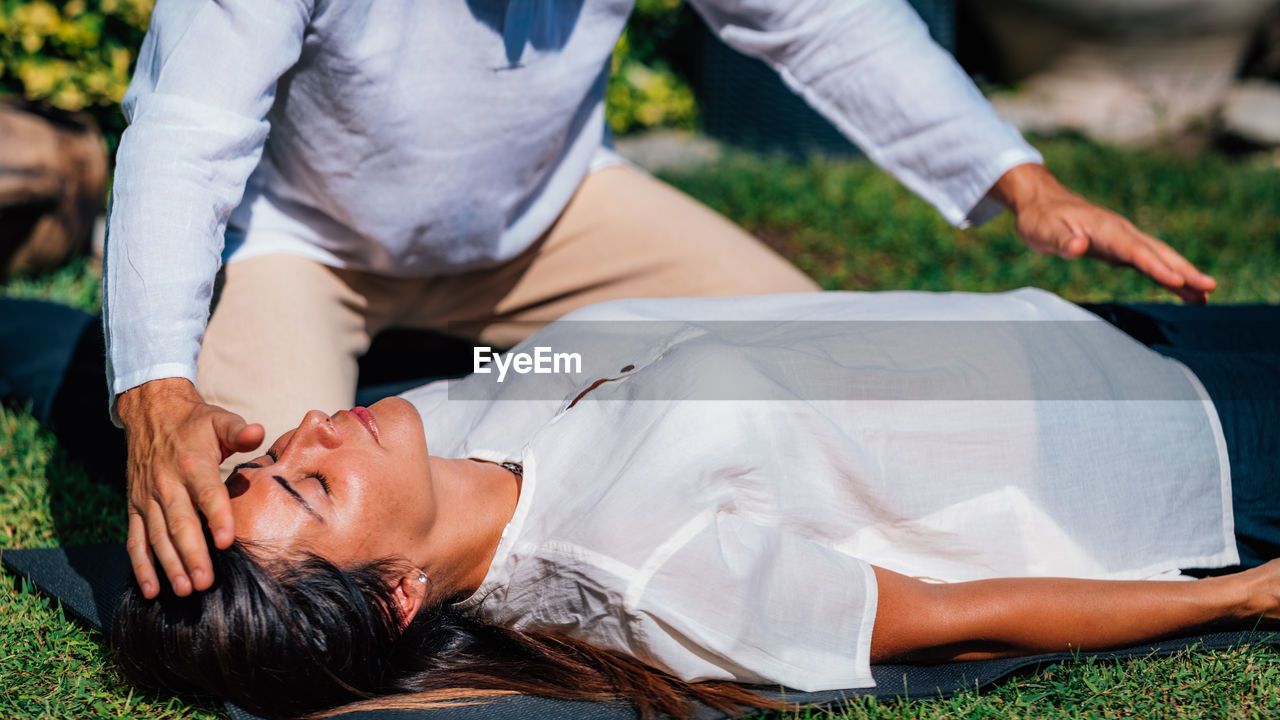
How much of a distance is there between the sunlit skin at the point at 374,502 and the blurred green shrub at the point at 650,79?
436 centimetres

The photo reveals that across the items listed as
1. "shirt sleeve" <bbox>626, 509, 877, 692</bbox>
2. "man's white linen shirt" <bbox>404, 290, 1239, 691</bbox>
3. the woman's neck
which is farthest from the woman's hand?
the woman's neck

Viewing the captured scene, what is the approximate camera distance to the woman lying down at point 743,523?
5.87 ft

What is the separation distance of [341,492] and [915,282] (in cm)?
276

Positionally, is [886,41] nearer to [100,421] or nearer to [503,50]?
[503,50]

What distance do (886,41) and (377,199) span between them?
1.27m

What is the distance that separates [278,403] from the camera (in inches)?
95.1

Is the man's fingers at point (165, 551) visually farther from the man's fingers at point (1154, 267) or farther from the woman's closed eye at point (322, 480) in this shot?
the man's fingers at point (1154, 267)

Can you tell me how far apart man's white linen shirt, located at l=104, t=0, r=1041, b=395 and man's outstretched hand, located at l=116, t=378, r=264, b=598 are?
191mm

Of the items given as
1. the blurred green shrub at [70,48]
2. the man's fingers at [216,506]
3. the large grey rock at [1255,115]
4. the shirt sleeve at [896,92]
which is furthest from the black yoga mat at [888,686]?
the large grey rock at [1255,115]

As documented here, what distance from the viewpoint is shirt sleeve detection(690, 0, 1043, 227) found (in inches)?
102

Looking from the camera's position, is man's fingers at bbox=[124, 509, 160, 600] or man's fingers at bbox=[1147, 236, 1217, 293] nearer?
man's fingers at bbox=[124, 509, 160, 600]

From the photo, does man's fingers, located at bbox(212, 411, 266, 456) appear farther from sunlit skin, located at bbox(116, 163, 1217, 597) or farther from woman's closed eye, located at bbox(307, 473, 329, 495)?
woman's closed eye, located at bbox(307, 473, 329, 495)

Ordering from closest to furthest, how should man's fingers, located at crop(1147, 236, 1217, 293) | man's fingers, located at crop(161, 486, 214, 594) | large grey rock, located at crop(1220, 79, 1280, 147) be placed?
man's fingers, located at crop(161, 486, 214, 594) < man's fingers, located at crop(1147, 236, 1217, 293) < large grey rock, located at crop(1220, 79, 1280, 147)

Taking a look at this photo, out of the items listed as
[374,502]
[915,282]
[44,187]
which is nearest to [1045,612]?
[374,502]
